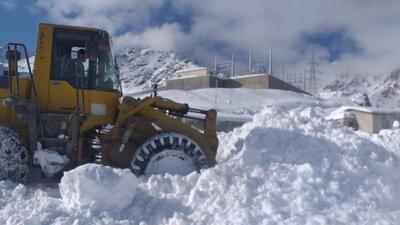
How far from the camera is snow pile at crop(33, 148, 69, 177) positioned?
8.55 meters

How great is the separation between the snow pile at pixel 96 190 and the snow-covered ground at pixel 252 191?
1 centimetres

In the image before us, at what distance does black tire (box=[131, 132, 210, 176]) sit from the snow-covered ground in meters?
0.49

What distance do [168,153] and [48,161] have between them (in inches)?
77.4

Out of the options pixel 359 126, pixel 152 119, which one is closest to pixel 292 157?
pixel 152 119

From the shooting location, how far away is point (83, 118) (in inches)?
350

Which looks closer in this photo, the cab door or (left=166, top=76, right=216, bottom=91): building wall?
→ the cab door

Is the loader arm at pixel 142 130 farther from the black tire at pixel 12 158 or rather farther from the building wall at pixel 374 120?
the building wall at pixel 374 120

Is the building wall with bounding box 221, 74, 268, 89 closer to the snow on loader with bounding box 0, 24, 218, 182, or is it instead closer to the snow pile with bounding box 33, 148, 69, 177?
the snow on loader with bounding box 0, 24, 218, 182

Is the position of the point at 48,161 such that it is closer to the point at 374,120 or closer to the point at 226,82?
the point at 374,120

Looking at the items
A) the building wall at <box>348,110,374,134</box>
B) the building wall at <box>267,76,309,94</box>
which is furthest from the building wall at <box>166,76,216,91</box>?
the building wall at <box>348,110,374,134</box>

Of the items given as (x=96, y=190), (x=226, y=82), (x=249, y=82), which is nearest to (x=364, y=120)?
(x=96, y=190)

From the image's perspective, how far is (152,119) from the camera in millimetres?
9062

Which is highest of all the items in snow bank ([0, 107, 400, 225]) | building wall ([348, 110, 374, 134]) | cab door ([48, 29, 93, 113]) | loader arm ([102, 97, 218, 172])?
cab door ([48, 29, 93, 113])

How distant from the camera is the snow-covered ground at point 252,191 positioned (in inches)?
270
